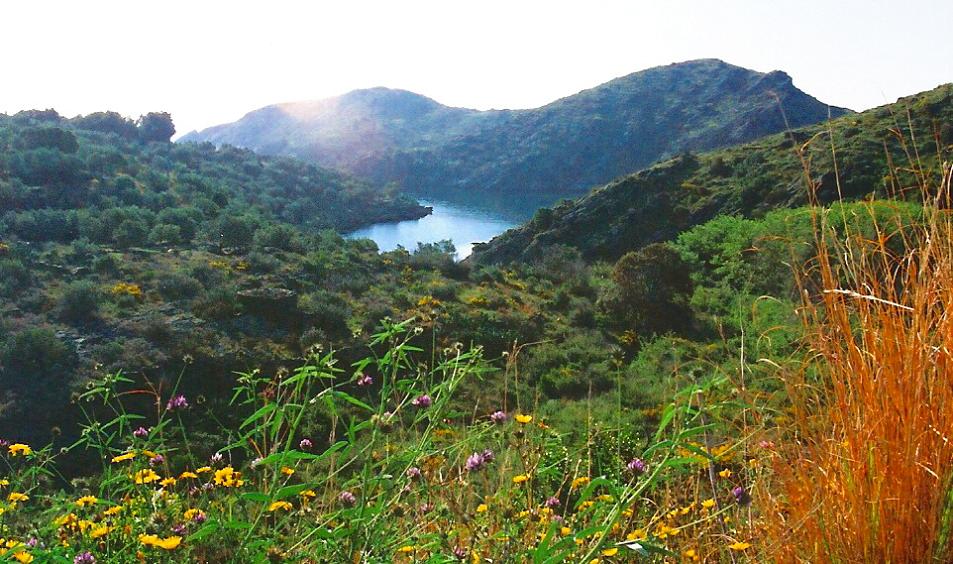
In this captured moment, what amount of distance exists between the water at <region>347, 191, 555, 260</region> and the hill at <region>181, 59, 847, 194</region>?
1506 cm

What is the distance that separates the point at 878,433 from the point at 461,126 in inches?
5140

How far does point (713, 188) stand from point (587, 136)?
68.6m

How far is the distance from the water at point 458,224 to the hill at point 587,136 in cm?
1506

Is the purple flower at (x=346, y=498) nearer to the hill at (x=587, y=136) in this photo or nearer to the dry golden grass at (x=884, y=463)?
the dry golden grass at (x=884, y=463)

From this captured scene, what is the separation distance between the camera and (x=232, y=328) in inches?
542

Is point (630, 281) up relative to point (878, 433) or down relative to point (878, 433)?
down

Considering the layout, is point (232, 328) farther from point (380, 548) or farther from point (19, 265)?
point (380, 548)

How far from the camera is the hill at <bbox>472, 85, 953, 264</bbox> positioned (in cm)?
2355

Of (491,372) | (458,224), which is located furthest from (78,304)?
(458,224)

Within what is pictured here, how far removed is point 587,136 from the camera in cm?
9425

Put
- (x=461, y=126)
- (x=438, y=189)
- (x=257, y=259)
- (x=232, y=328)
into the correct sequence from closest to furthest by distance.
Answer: (x=232, y=328), (x=257, y=259), (x=438, y=189), (x=461, y=126)

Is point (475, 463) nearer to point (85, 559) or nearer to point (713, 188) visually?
point (85, 559)

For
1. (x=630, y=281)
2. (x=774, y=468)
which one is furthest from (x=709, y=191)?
(x=774, y=468)

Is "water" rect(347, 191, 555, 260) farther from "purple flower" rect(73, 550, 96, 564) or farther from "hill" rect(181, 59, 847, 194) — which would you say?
"purple flower" rect(73, 550, 96, 564)
